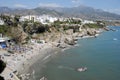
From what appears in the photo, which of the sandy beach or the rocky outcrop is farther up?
the rocky outcrop

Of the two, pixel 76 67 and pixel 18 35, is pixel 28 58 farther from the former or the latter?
pixel 18 35

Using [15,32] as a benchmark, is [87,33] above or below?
below

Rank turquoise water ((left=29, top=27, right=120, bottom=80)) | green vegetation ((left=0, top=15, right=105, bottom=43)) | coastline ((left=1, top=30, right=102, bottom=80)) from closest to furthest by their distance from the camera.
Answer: coastline ((left=1, top=30, right=102, bottom=80)) < turquoise water ((left=29, top=27, right=120, bottom=80)) < green vegetation ((left=0, top=15, right=105, bottom=43))

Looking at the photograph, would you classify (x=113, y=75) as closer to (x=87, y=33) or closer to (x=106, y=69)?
(x=106, y=69)

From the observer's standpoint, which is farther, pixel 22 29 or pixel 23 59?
pixel 22 29

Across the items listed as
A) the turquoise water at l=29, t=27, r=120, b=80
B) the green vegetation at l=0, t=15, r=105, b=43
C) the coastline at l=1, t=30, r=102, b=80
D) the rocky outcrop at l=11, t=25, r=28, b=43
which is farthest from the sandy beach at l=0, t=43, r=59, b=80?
the green vegetation at l=0, t=15, r=105, b=43

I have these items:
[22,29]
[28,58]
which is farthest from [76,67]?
[22,29]

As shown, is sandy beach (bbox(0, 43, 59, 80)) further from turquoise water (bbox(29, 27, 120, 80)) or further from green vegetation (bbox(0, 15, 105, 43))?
green vegetation (bbox(0, 15, 105, 43))

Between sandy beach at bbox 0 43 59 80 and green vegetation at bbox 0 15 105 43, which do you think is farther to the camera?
green vegetation at bbox 0 15 105 43

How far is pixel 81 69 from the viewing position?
3744 cm

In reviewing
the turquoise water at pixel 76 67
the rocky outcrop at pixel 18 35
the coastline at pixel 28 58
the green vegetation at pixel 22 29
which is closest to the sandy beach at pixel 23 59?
the coastline at pixel 28 58

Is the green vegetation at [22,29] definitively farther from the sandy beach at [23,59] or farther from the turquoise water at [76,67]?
the turquoise water at [76,67]

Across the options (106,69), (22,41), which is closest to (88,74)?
(106,69)

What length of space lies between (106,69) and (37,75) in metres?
11.5
